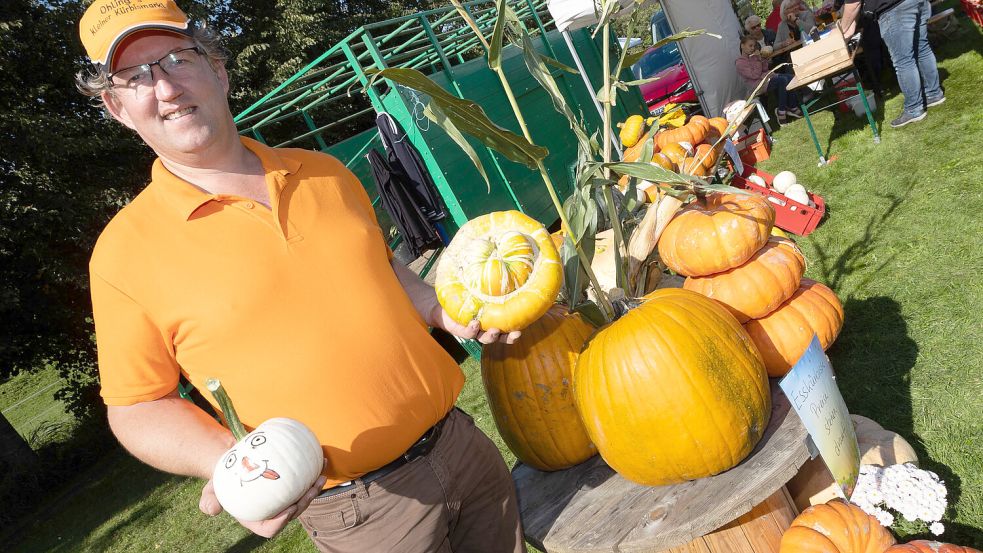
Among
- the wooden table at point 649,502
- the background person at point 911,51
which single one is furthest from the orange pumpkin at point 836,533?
the background person at point 911,51

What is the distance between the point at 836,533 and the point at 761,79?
723 cm

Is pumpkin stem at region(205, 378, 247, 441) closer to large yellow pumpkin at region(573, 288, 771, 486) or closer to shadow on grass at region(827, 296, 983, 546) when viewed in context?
large yellow pumpkin at region(573, 288, 771, 486)

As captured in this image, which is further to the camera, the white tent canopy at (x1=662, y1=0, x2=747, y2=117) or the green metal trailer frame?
the white tent canopy at (x1=662, y1=0, x2=747, y2=117)

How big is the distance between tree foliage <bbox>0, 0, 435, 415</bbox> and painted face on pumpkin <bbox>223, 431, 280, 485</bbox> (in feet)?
31.2

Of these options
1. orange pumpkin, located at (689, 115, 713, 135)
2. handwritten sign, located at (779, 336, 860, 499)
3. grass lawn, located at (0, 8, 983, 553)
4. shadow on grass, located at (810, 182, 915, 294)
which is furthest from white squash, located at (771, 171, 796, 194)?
handwritten sign, located at (779, 336, 860, 499)

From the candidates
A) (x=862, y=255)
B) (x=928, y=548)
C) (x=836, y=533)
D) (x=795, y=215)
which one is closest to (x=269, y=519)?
(x=836, y=533)

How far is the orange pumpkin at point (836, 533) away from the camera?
169 centimetres

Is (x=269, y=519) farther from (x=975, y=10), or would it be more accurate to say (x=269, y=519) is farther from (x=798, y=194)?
(x=975, y=10)

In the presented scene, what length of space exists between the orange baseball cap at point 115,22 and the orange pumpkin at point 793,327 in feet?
7.46

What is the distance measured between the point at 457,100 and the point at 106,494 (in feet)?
28.5

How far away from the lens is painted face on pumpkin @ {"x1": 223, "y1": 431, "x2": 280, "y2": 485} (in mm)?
1141

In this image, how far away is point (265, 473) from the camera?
114 centimetres

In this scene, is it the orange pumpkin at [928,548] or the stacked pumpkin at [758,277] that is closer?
the orange pumpkin at [928,548]

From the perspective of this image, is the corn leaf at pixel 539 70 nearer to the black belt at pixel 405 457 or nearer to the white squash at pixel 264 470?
the black belt at pixel 405 457
